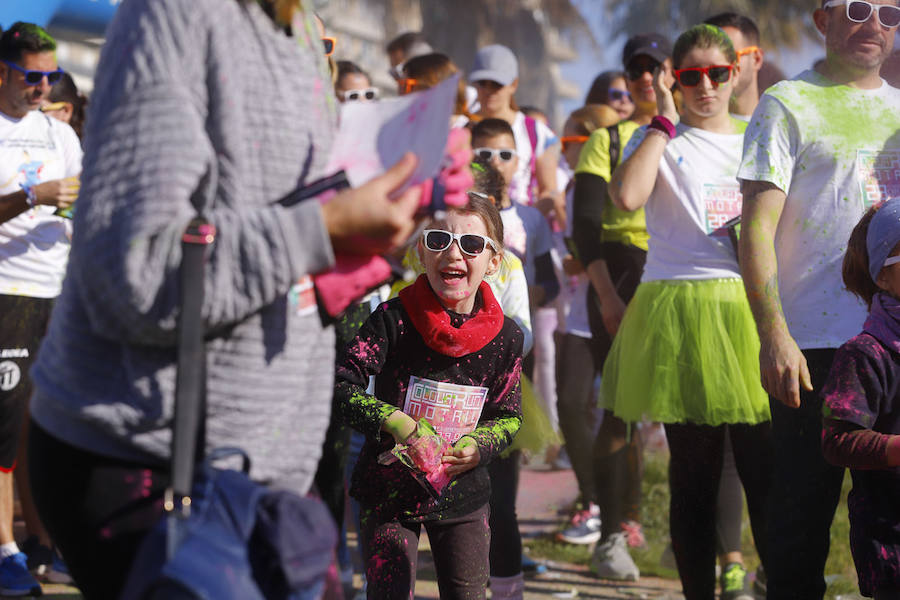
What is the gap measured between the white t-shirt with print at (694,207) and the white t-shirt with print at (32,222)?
2647 millimetres

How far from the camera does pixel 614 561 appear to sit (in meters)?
5.09

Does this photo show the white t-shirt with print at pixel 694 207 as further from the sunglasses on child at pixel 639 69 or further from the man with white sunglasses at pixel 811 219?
the sunglasses on child at pixel 639 69

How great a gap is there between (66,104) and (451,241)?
3388mm

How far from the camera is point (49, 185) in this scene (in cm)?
Result: 465

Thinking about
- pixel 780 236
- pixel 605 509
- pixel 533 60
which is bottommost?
pixel 605 509

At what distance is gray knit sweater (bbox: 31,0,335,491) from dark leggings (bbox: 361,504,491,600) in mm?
1511

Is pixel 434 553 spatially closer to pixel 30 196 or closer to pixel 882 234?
pixel 882 234

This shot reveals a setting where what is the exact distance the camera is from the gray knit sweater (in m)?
1.53

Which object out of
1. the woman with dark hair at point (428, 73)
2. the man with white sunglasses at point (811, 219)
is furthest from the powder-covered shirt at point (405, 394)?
the woman with dark hair at point (428, 73)

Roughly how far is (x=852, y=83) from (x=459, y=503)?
1.77 m

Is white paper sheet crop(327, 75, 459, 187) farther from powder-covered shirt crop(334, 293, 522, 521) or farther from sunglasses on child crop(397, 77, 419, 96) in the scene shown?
sunglasses on child crop(397, 77, 419, 96)

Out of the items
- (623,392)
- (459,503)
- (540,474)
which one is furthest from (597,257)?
(540,474)

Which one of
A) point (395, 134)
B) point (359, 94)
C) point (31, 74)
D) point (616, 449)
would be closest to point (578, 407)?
point (616, 449)

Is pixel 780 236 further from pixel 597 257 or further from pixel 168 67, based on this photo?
pixel 168 67
